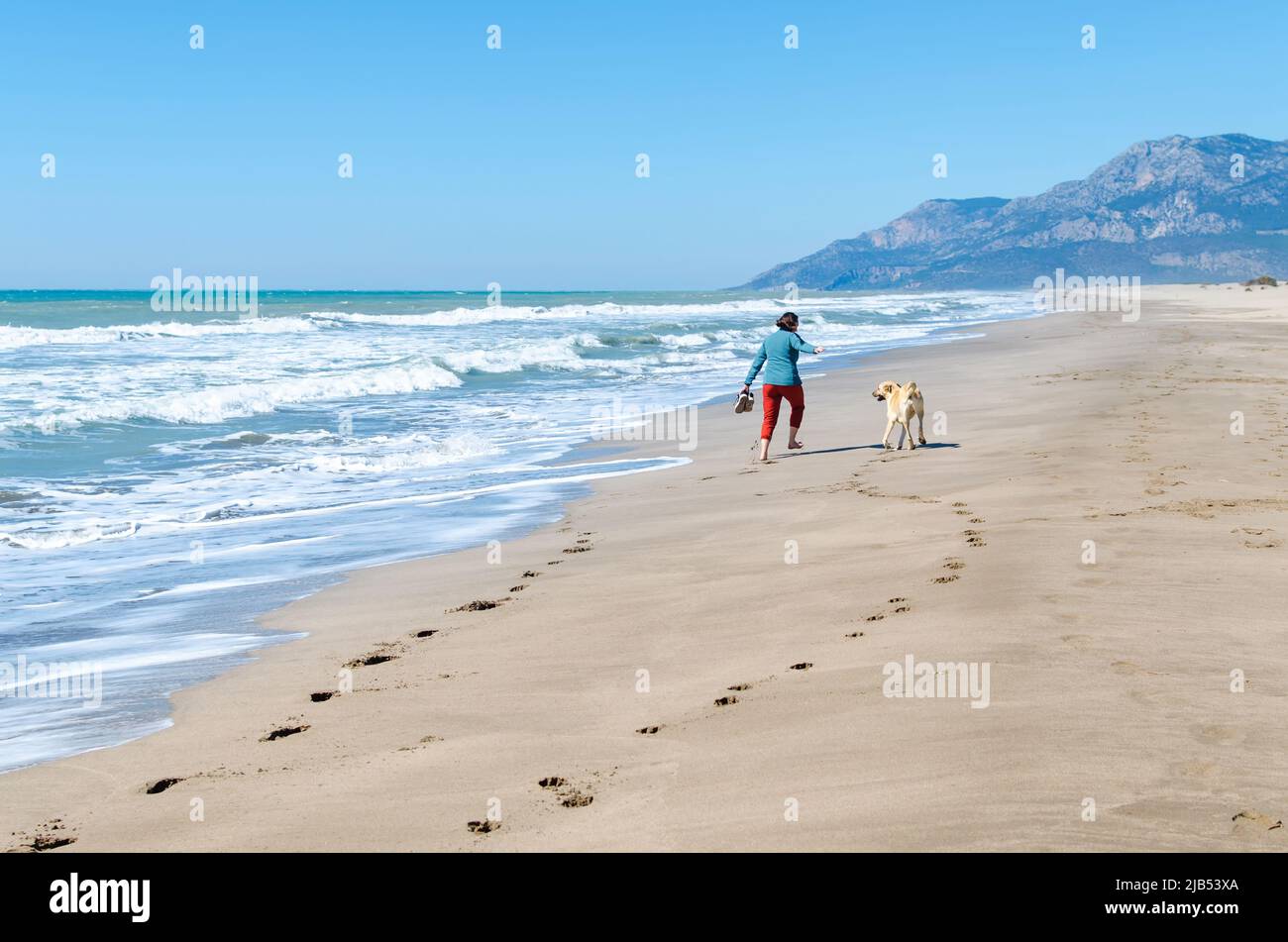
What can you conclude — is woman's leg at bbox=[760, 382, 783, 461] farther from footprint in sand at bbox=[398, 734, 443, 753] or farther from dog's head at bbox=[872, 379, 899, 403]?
footprint in sand at bbox=[398, 734, 443, 753]

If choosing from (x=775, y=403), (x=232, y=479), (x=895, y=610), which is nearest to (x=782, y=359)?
(x=775, y=403)

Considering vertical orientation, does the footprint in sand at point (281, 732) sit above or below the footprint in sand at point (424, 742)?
below

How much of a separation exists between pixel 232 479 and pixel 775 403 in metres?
6.33

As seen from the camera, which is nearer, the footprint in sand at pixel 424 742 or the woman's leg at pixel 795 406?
the footprint in sand at pixel 424 742

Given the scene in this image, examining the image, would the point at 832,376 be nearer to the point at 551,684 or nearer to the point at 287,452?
the point at 287,452

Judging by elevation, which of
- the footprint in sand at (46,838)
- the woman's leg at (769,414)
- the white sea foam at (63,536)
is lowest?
the footprint in sand at (46,838)

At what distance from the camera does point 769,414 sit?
42.0 ft

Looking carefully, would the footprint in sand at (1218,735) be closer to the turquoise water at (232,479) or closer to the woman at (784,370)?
the turquoise water at (232,479)

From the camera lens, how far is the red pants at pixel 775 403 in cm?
1265

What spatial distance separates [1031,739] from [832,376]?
20.3 metres

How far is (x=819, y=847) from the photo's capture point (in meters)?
3.12

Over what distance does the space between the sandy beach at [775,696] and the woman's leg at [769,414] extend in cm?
319

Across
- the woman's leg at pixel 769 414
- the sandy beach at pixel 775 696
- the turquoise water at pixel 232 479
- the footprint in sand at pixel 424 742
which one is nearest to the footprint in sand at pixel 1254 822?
the sandy beach at pixel 775 696

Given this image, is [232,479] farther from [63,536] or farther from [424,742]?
[424,742]
